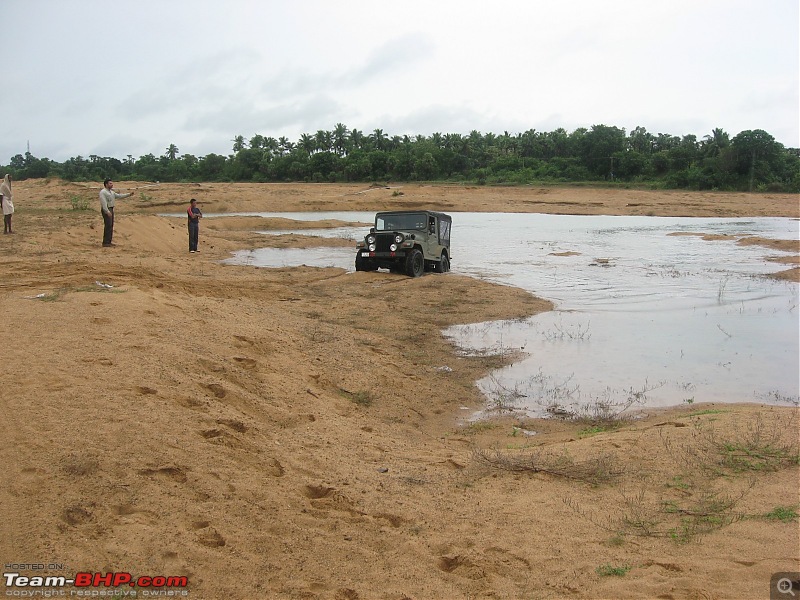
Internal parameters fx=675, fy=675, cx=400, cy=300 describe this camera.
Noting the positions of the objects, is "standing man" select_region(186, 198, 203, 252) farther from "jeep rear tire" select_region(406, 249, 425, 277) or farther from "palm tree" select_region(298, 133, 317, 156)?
"palm tree" select_region(298, 133, 317, 156)

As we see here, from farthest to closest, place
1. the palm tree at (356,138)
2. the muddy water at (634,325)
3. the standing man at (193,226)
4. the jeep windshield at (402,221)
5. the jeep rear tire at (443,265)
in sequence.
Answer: the palm tree at (356,138)
the standing man at (193,226)
the jeep rear tire at (443,265)
the jeep windshield at (402,221)
the muddy water at (634,325)

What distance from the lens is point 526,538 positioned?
419cm

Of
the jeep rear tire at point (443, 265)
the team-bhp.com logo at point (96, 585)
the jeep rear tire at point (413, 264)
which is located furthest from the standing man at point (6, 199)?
the team-bhp.com logo at point (96, 585)

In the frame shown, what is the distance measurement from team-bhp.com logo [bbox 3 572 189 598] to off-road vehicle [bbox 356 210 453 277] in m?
12.8

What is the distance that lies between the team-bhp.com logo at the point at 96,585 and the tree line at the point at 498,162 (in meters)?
53.3

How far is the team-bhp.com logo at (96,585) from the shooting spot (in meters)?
3.28

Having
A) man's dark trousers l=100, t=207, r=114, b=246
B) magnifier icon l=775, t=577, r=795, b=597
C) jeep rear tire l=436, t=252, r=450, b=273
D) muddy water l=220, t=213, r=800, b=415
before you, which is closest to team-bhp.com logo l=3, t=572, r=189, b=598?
magnifier icon l=775, t=577, r=795, b=597

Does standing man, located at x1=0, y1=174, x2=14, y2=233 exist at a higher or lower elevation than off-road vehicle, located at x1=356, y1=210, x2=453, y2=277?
higher

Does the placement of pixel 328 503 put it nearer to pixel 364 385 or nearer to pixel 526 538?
pixel 526 538

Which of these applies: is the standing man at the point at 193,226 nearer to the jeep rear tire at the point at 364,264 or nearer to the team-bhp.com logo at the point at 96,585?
the jeep rear tire at the point at 364,264

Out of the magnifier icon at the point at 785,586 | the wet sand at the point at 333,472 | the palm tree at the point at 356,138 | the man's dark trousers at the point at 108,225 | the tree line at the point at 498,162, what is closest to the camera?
the magnifier icon at the point at 785,586

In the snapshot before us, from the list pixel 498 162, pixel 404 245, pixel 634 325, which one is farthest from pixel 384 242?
pixel 498 162

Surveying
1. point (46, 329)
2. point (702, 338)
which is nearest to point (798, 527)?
point (46, 329)

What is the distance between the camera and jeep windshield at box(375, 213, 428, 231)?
668 inches
